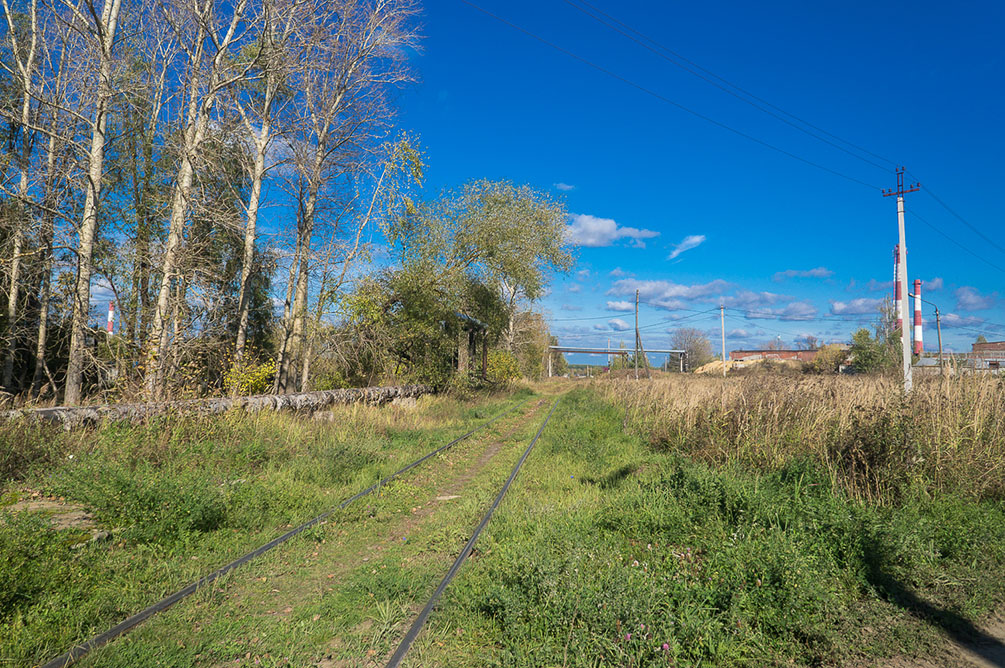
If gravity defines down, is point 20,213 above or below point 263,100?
below

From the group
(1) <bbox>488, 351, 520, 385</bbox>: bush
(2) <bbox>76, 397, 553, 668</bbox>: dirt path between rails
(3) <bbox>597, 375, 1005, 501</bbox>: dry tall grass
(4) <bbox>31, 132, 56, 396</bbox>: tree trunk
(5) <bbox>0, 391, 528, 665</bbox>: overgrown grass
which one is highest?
Answer: (4) <bbox>31, 132, 56, 396</bbox>: tree trunk

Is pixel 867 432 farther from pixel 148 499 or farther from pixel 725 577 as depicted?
pixel 148 499

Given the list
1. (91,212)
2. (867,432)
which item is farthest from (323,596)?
(91,212)

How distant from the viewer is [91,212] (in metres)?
11.8

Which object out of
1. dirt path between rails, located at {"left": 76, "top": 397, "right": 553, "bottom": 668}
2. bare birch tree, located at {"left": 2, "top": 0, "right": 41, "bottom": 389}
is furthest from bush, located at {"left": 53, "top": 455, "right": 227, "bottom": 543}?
bare birch tree, located at {"left": 2, "top": 0, "right": 41, "bottom": 389}

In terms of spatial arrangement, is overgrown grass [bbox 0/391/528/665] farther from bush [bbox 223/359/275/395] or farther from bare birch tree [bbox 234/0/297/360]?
bare birch tree [bbox 234/0/297/360]

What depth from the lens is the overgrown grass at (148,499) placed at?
3.85 m

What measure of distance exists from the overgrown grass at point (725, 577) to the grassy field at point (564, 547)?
2 centimetres

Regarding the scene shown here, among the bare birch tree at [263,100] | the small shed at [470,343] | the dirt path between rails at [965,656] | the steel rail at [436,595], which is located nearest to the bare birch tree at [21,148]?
the bare birch tree at [263,100]

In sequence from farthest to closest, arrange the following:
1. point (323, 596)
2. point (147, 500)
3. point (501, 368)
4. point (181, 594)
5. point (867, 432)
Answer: point (501, 368) → point (867, 432) → point (147, 500) → point (323, 596) → point (181, 594)

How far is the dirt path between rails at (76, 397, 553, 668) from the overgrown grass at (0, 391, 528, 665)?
1.43 ft

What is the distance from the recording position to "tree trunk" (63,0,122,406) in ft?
38.1

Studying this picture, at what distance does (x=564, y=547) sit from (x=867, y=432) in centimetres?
438

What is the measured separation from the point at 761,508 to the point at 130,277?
14.6 metres
